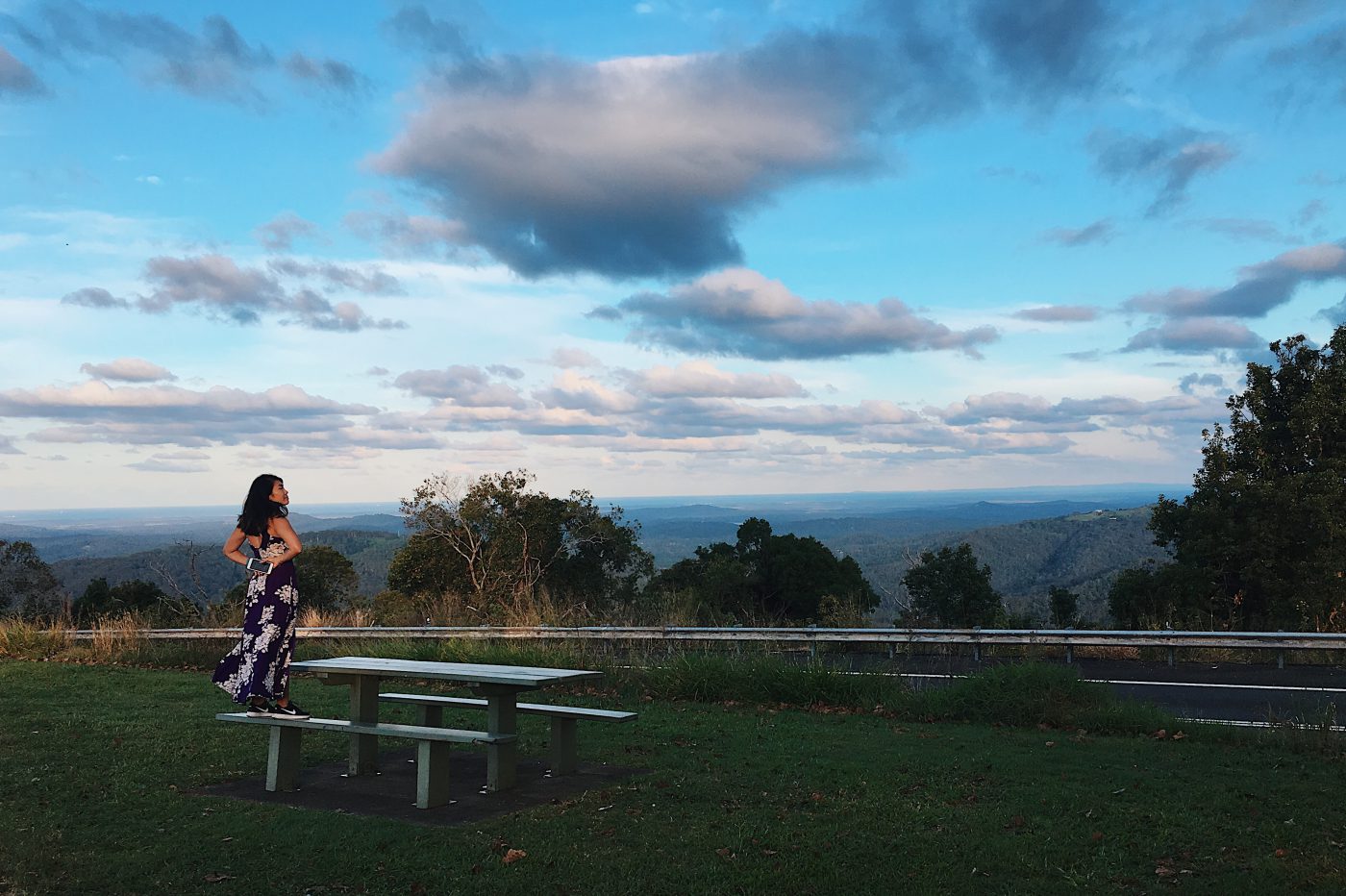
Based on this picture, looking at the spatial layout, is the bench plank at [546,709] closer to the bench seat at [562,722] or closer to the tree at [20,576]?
the bench seat at [562,722]

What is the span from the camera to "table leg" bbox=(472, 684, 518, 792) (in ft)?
24.3

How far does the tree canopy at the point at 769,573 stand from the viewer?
36.7 m

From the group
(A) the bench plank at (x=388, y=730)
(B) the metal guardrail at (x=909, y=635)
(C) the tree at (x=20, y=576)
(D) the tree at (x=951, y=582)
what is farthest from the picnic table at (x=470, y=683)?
(C) the tree at (x=20, y=576)

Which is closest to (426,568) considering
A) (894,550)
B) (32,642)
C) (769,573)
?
(769,573)

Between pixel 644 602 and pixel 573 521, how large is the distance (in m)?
9.20

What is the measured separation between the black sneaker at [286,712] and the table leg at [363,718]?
0.38 metres

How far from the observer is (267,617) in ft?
26.2

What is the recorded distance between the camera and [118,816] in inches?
265

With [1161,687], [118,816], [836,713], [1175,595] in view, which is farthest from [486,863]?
[1175,595]

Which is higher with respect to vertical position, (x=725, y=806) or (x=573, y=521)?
(x=573, y=521)

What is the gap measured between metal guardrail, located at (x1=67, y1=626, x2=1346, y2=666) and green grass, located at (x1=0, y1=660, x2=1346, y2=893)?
5.18 m

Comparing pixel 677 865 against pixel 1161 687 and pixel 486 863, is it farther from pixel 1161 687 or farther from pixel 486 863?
pixel 1161 687

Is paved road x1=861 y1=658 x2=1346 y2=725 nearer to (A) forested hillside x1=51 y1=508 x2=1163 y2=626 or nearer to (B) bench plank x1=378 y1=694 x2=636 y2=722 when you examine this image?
(B) bench plank x1=378 y1=694 x2=636 y2=722

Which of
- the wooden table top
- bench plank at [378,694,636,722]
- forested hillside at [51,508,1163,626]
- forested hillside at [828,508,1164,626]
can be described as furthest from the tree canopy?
forested hillside at [828,508,1164,626]
